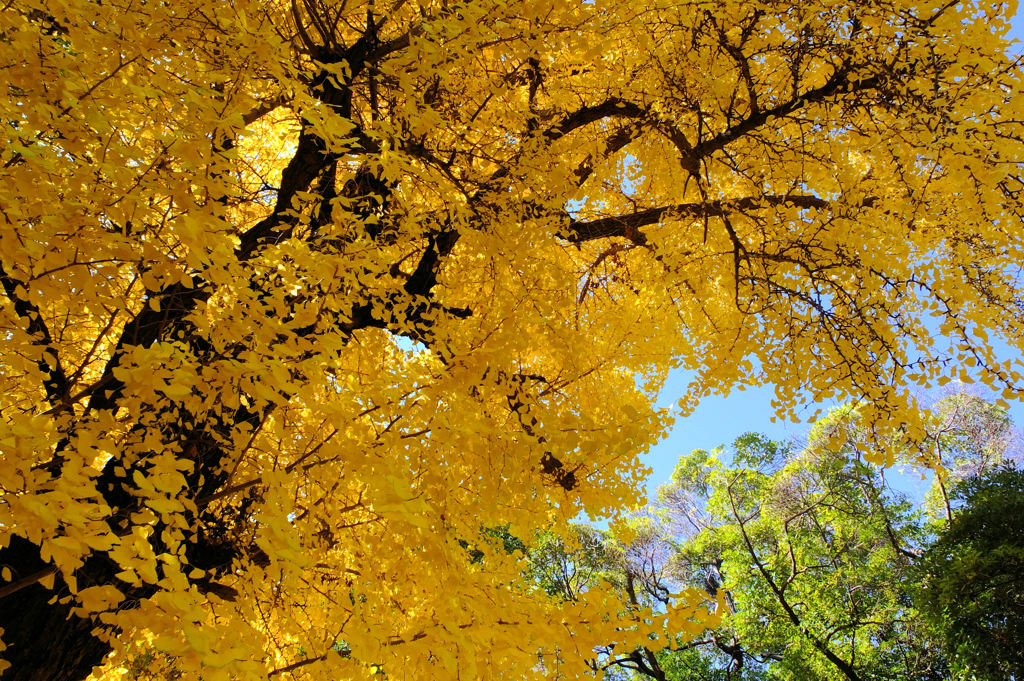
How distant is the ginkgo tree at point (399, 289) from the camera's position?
169 centimetres

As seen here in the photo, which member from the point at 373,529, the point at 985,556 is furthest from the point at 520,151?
the point at 985,556

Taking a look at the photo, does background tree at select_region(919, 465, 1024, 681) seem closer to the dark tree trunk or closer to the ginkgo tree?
the ginkgo tree

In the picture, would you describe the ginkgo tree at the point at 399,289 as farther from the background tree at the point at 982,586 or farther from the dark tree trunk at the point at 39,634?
the background tree at the point at 982,586

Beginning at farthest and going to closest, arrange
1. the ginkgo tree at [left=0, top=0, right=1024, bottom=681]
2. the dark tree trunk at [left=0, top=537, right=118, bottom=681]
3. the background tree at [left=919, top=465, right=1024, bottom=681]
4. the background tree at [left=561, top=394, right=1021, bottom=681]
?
the background tree at [left=561, top=394, right=1021, bottom=681], the background tree at [left=919, top=465, right=1024, bottom=681], the dark tree trunk at [left=0, top=537, right=118, bottom=681], the ginkgo tree at [left=0, top=0, right=1024, bottom=681]

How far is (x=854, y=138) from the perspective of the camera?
4.08 metres

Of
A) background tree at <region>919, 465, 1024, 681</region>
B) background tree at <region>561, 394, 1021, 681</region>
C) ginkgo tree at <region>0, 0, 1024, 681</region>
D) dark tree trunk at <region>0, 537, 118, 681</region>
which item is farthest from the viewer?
background tree at <region>561, 394, 1021, 681</region>

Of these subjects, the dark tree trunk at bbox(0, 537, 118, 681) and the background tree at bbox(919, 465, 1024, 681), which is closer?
the dark tree trunk at bbox(0, 537, 118, 681)

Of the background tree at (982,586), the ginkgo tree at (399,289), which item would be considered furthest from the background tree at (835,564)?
the ginkgo tree at (399,289)

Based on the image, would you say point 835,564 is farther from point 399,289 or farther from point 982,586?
point 399,289

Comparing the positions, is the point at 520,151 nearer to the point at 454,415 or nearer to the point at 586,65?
the point at 586,65

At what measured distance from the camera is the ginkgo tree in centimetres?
169

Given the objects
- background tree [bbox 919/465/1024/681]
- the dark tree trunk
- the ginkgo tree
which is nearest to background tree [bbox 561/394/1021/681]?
background tree [bbox 919/465/1024/681]

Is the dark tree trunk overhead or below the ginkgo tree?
below

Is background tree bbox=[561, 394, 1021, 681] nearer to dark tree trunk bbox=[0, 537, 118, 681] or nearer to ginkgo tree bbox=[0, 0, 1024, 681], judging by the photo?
ginkgo tree bbox=[0, 0, 1024, 681]
